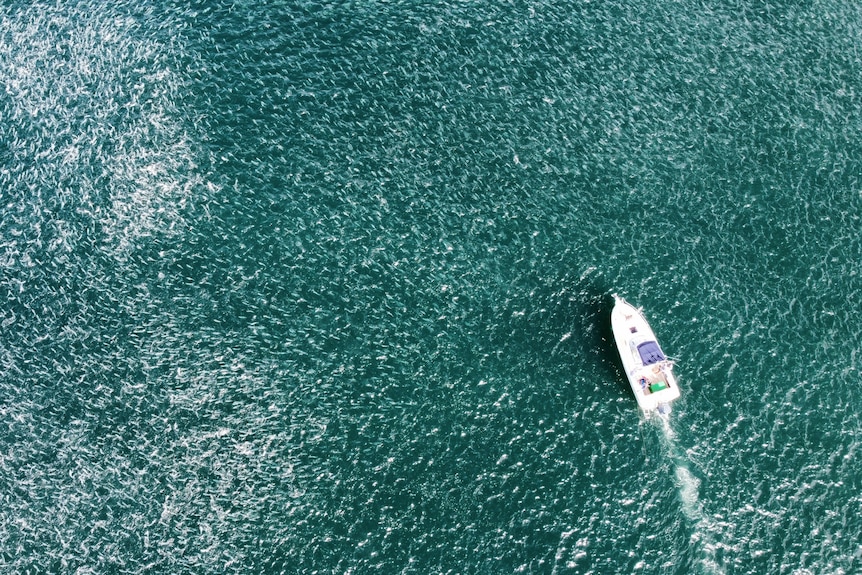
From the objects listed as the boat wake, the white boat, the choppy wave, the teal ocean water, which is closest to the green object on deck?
the white boat

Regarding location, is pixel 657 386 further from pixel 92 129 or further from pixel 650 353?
pixel 92 129

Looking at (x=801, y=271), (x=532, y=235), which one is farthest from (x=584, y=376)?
(x=801, y=271)

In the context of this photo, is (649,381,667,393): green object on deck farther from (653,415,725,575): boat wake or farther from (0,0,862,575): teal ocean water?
(0,0,862,575): teal ocean water

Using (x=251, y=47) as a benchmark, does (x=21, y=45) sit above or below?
above

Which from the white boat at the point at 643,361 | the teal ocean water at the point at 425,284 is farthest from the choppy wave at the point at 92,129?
the white boat at the point at 643,361

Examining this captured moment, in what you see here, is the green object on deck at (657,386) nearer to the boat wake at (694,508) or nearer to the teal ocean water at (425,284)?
the boat wake at (694,508)

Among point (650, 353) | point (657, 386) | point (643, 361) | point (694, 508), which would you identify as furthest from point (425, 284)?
point (694, 508)

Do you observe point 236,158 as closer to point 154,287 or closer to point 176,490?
point 154,287
